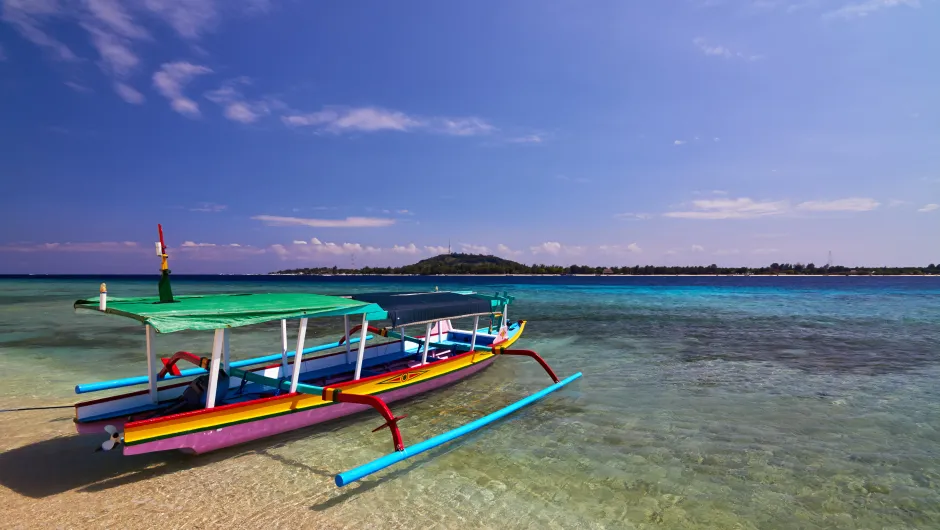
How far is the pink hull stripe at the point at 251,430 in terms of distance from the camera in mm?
7719

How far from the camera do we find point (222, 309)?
865 centimetres

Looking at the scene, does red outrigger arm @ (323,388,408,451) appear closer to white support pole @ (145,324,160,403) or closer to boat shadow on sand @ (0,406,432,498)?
boat shadow on sand @ (0,406,432,498)

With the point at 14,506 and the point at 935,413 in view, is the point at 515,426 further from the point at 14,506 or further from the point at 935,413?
the point at 935,413

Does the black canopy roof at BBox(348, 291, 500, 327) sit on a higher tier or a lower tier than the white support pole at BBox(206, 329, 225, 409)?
higher

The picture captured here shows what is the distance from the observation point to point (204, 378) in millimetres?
9398

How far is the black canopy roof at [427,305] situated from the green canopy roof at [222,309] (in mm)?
730

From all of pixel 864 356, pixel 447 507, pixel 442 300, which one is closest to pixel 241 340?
pixel 442 300

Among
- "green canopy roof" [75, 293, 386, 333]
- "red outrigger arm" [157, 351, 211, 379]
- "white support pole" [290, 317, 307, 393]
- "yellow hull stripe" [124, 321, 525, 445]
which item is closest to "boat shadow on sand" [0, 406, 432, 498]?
"yellow hull stripe" [124, 321, 525, 445]

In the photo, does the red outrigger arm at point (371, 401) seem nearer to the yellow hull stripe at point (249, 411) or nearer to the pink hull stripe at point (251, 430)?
the yellow hull stripe at point (249, 411)

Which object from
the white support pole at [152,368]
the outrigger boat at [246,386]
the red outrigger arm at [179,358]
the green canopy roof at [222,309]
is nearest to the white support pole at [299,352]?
the outrigger boat at [246,386]

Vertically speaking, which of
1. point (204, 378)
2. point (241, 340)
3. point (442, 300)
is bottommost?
point (241, 340)

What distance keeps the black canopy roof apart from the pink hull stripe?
220cm

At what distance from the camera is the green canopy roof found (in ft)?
25.0

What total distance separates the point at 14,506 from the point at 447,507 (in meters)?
Result: 6.77
